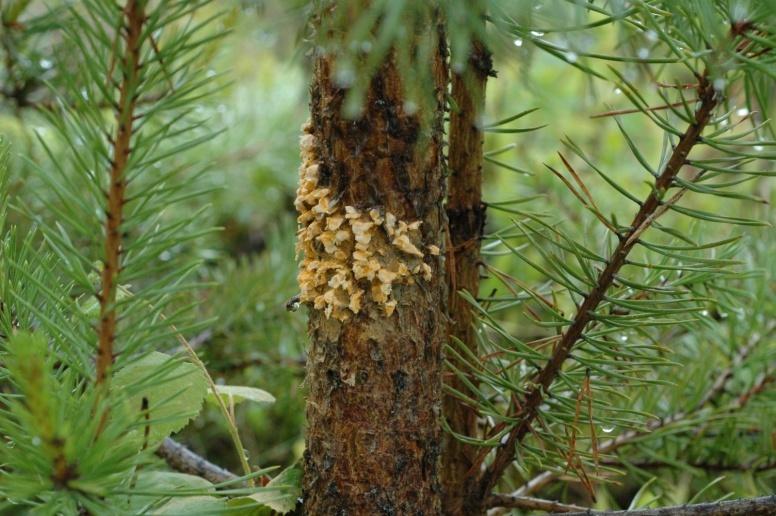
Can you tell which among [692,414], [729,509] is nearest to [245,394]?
[729,509]

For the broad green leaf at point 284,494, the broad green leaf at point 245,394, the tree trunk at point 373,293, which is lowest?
the broad green leaf at point 284,494

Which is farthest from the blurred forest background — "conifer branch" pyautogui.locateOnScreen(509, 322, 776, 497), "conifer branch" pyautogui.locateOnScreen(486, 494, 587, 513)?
"conifer branch" pyautogui.locateOnScreen(486, 494, 587, 513)

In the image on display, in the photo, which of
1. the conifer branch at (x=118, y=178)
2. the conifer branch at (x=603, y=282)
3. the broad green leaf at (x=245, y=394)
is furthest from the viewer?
the broad green leaf at (x=245, y=394)

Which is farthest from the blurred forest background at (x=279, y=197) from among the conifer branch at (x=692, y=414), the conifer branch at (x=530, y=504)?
the conifer branch at (x=530, y=504)

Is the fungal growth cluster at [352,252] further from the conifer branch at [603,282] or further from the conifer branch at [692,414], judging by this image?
the conifer branch at [692,414]

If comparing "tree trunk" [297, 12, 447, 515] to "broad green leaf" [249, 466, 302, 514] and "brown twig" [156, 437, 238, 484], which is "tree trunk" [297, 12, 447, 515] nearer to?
"broad green leaf" [249, 466, 302, 514]

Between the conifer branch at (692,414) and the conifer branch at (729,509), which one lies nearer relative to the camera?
the conifer branch at (729,509)

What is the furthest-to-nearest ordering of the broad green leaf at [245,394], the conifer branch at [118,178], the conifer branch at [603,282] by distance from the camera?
the broad green leaf at [245,394] → the conifer branch at [603,282] → the conifer branch at [118,178]
